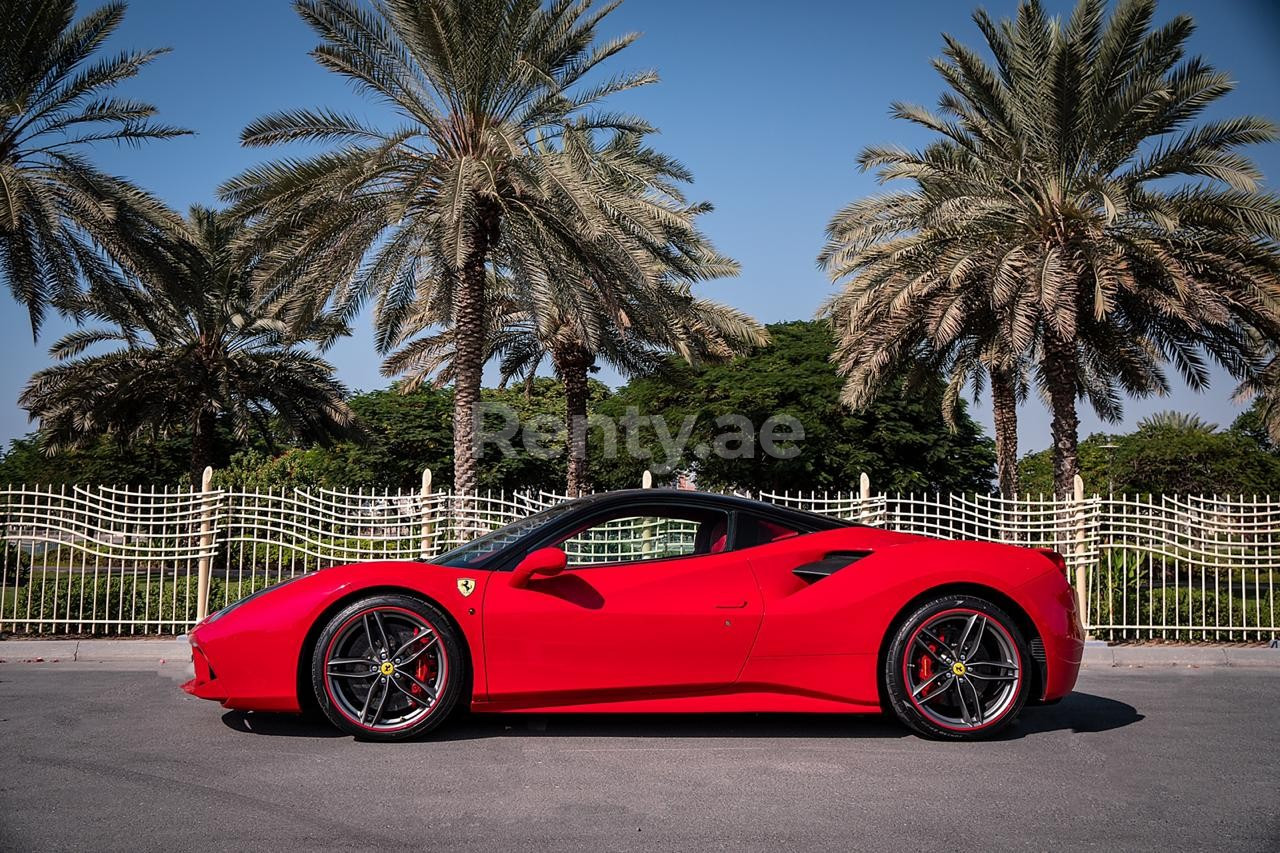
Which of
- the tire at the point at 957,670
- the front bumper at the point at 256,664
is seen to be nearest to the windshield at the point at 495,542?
the front bumper at the point at 256,664

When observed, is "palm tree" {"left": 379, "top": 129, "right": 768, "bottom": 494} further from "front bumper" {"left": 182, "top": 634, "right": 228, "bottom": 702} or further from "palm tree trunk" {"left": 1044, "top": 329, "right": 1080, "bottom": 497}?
"front bumper" {"left": 182, "top": 634, "right": 228, "bottom": 702}

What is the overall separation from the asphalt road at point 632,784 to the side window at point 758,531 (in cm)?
108

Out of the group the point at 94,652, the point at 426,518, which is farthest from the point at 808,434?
the point at 94,652

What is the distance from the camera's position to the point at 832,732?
584 centimetres

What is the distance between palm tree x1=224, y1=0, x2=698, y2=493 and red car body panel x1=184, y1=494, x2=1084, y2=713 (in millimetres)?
8499

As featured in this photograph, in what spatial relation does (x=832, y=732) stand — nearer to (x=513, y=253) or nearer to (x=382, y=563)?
(x=382, y=563)

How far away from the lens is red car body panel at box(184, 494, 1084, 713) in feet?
17.7

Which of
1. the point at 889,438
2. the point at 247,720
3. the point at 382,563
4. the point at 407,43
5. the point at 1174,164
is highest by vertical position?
the point at 407,43

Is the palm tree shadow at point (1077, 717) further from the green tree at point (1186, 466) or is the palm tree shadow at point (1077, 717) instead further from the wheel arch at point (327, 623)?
the green tree at point (1186, 466)

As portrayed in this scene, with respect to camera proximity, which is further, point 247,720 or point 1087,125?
point 1087,125

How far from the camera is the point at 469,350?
15914 mm

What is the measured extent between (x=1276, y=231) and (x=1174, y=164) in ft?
5.64

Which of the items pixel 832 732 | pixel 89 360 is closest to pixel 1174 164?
pixel 832 732

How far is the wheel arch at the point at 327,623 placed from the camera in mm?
5402
